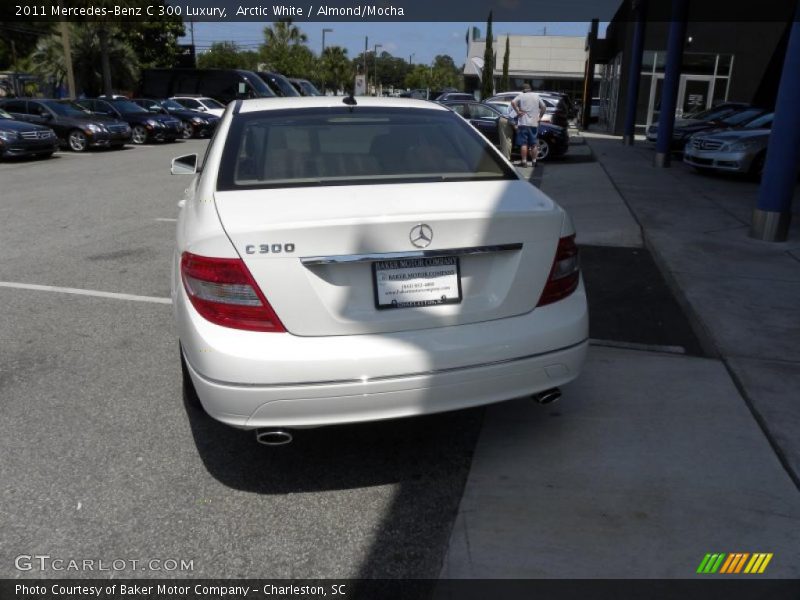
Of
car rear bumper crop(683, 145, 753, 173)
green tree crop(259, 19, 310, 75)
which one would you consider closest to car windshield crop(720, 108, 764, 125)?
car rear bumper crop(683, 145, 753, 173)

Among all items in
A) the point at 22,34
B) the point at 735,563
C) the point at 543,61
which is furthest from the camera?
the point at 543,61

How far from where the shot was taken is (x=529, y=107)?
14.7m

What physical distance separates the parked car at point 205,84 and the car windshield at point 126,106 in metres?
5.37

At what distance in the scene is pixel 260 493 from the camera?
3068 mm

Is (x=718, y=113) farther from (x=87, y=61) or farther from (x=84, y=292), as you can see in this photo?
(x=87, y=61)

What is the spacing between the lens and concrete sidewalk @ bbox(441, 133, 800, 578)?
2650mm

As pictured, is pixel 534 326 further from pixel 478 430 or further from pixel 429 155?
pixel 429 155

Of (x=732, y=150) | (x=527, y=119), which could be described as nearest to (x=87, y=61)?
(x=527, y=119)

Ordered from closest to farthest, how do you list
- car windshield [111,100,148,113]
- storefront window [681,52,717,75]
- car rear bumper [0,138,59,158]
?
car rear bumper [0,138,59,158]
car windshield [111,100,148,113]
storefront window [681,52,717,75]

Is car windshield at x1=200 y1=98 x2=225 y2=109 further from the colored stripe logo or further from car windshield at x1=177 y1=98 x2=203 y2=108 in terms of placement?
the colored stripe logo

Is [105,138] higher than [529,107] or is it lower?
lower

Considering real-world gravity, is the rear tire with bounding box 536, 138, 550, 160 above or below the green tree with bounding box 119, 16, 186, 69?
below

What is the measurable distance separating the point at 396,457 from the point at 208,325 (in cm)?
116

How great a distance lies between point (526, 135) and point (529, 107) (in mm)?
695
